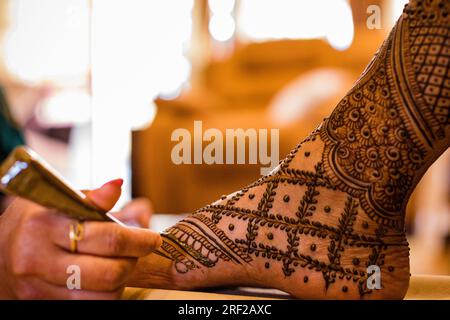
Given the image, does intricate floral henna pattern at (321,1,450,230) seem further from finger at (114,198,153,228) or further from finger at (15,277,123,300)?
finger at (114,198,153,228)

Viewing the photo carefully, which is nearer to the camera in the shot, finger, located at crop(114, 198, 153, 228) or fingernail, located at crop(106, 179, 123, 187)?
fingernail, located at crop(106, 179, 123, 187)

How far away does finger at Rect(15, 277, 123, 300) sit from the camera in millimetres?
587

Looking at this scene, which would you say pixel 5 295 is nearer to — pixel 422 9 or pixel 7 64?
pixel 422 9

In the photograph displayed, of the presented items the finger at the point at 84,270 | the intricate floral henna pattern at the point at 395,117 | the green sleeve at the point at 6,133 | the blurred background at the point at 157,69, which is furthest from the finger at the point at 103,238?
the blurred background at the point at 157,69

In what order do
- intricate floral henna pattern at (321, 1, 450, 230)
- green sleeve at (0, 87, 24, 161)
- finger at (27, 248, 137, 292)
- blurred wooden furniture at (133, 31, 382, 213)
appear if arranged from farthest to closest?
1. blurred wooden furniture at (133, 31, 382, 213)
2. green sleeve at (0, 87, 24, 161)
3. intricate floral henna pattern at (321, 1, 450, 230)
4. finger at (27, 248, 137, 292)

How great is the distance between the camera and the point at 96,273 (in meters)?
0.57

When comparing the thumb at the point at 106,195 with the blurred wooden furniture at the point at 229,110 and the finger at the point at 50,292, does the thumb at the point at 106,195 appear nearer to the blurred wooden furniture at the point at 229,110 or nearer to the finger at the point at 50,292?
the finger at the point at 50,292

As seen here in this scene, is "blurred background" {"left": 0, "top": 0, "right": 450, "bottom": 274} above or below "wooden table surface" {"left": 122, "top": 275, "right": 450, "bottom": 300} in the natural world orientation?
above

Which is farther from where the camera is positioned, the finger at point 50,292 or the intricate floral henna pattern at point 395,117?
the intricate floral henna pattern at point 395,117

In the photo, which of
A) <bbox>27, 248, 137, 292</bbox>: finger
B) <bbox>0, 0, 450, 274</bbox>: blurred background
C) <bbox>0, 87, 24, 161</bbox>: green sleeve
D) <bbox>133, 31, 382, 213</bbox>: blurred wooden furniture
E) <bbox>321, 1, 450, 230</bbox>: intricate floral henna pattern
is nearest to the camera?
<bbox>27, 248, 137, 292</bbox>: finger

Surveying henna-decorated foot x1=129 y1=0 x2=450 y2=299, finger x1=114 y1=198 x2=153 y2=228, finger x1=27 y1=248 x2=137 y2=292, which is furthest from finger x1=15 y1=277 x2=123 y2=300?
finger x1=114 y1=198 x2=153 y2=228

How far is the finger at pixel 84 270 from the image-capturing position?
572 mm

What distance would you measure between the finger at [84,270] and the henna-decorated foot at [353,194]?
0.23m

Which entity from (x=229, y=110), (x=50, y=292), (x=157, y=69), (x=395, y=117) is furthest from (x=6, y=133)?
→ (x=157, y=69)
